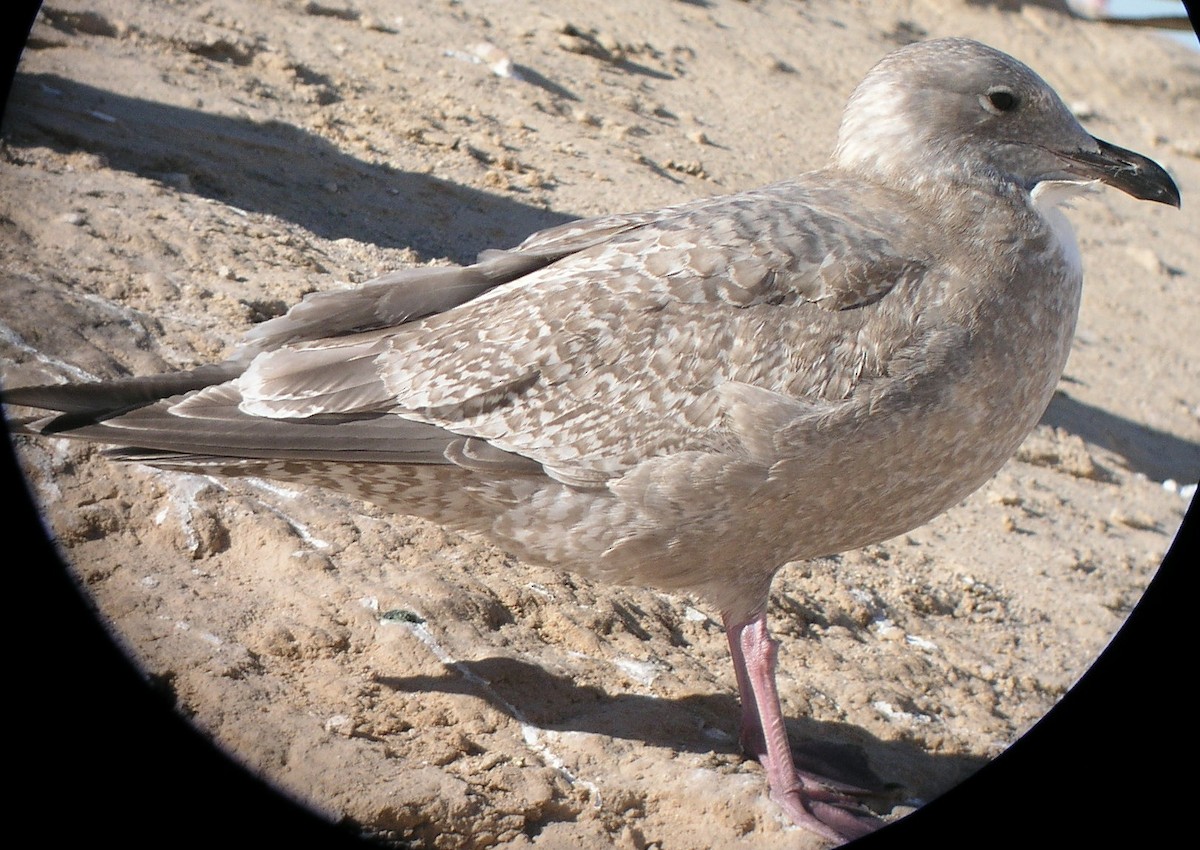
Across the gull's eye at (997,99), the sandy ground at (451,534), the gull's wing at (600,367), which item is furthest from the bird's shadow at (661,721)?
the gull's eye at (997,99)

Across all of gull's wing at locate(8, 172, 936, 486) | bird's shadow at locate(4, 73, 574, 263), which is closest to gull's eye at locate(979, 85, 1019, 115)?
gull's wing at locate(8, 172, 936, 486)

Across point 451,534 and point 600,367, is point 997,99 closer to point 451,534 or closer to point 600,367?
point 600,367

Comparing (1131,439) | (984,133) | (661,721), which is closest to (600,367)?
(661,721)

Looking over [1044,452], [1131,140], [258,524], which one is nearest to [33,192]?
[258,524]

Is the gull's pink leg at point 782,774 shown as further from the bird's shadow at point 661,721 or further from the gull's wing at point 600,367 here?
the gull's wing at point 600,367

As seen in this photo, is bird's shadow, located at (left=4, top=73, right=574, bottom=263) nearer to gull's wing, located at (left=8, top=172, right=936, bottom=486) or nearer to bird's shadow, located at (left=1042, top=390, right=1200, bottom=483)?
gull's wing, located at (left=8, top=172, right=936, bottom=486)
